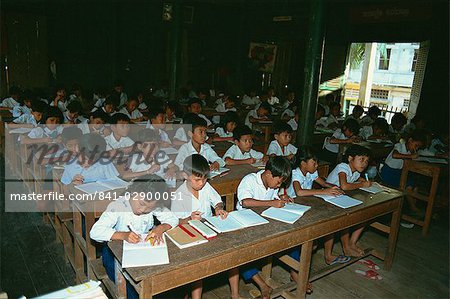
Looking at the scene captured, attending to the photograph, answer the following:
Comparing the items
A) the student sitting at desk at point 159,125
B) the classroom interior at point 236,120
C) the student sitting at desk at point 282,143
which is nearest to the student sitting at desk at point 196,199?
the classroom interior at point 236,120

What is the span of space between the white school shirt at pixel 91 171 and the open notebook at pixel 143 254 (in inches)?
51.7

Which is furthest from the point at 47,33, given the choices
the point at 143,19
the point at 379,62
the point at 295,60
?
the point at 379,62

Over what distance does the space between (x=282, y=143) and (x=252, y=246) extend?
235 cm

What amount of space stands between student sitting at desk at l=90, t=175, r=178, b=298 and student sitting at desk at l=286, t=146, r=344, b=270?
123 cm

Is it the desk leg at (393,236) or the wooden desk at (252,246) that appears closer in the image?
the wooden desk at (252,246)

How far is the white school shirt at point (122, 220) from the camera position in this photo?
84.0 inches

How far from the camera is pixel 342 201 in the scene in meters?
2.91

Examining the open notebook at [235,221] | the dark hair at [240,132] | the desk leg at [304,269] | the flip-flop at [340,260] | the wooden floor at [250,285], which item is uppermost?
the dark hair at [240,132]

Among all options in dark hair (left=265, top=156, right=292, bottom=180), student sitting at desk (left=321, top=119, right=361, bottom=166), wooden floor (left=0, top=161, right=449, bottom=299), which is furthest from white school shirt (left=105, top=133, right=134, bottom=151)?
student sitting at desk (left=321, top=119, right=361, bottom=166)

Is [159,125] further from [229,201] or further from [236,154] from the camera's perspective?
[229,201]

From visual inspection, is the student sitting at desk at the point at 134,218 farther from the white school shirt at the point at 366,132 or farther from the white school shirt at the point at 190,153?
the white school shirt at the point at 366,132

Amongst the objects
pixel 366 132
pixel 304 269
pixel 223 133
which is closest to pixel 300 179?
pixel 304 269

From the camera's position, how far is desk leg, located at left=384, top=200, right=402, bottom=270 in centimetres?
333

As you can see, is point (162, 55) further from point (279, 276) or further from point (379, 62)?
point (379, 62)
